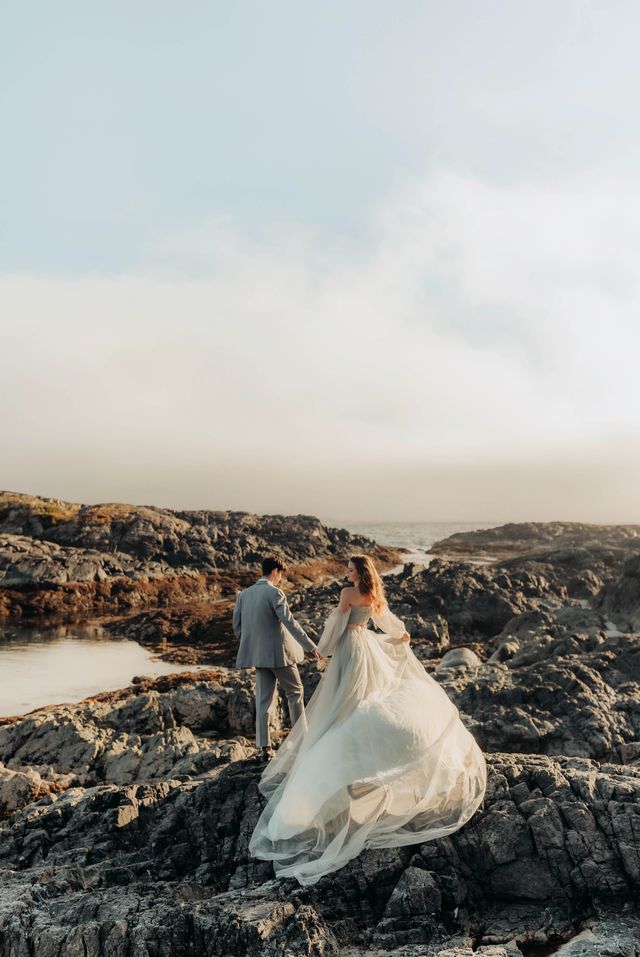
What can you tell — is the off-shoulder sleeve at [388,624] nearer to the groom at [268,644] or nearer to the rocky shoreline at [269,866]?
the groom at [268,644]

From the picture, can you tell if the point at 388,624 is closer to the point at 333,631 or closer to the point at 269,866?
the point at 333,631

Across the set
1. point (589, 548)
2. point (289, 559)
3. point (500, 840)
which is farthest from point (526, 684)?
point (289, 559)

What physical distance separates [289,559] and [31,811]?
39.6 m

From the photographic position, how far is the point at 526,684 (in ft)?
35.7

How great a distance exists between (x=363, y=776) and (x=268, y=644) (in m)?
2.62

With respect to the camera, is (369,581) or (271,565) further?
(271,565)

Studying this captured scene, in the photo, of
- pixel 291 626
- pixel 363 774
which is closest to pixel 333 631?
pixel 291 626

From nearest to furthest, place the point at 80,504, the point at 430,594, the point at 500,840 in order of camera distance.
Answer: the point at 500,840 → the point at 430,594 → the point at 80,504

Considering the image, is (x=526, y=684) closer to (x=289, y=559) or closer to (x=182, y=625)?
(x=182, y=625)

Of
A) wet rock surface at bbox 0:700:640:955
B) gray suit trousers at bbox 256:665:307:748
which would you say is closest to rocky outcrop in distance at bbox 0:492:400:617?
gray suit trousers at bbox 256:665:307:748

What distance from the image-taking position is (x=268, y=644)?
7848 mm

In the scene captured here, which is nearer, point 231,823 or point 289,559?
point 231,823

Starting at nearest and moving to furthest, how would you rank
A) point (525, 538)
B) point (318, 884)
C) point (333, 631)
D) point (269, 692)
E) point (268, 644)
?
point (318, 884)
point (333, 631)
point (268, 644)
point (269, 692)
point (525, 538)

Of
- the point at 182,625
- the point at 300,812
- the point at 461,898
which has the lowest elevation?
the point at 182,625
